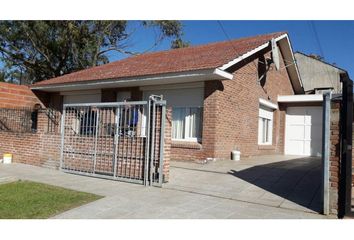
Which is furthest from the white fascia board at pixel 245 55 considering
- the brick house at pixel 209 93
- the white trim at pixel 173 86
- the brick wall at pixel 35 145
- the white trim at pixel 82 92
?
the white trim at pixel 82 92

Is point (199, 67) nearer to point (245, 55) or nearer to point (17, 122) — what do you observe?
point (245, 55)

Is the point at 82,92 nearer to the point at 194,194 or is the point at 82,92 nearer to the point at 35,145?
the point at 35,145

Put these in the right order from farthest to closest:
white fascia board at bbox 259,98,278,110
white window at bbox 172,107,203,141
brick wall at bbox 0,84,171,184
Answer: white fascia board at bbox 259,98,278,110 < white window at bbox 172,107,203,141 < brick wall at bbox 0,84,171,184

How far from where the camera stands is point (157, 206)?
6.31 metres

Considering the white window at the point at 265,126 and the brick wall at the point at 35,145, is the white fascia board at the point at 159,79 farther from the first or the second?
the white window at the point at 265,126

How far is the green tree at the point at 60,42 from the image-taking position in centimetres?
2616

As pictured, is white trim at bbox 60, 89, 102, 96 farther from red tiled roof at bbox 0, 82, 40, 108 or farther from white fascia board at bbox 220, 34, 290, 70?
white fascia board at bbox 220, 34, 290, 70

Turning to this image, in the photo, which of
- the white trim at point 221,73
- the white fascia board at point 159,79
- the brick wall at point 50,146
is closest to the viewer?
the brick wall at point 50,146

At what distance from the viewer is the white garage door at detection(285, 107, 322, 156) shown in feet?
57.1

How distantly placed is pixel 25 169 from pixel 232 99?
772 cm

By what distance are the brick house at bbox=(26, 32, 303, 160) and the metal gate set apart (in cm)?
284

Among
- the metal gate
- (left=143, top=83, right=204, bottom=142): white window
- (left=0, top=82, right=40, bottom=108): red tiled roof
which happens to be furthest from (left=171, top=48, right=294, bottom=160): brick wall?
(left=0, top=82, right=40, bottom=108): red tiled roof

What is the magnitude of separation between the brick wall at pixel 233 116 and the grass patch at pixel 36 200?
18.1 ft

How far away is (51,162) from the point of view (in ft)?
36.0
